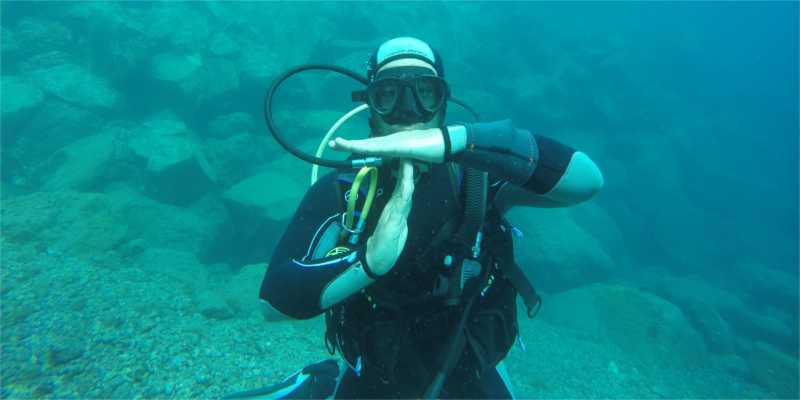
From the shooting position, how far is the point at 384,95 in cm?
204

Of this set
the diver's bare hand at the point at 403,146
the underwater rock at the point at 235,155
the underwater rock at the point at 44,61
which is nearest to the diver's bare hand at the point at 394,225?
the diver's bare hand at the point at 403,146

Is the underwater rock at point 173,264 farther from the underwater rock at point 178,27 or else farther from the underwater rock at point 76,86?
the underwater rock at point 178,27

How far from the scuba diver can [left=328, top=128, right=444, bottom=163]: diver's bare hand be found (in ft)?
0.42

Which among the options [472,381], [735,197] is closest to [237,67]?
[472,381]

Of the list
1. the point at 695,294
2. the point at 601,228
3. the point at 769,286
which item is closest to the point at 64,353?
the point at 601,228

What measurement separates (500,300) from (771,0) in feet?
323

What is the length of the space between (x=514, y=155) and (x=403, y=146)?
56 centimetres

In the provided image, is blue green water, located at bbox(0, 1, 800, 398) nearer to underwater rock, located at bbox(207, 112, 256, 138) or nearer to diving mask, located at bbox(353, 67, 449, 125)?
underwater rock, located at bbox(207, 112, 256, 138)

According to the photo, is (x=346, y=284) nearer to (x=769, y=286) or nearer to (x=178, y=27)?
(x=178, y=27)

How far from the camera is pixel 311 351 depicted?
17.1 feet

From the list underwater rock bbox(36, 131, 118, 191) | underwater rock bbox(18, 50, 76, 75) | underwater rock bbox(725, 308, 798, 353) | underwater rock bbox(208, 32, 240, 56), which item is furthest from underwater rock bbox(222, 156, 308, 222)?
underwater rock bbox(725, 308, 798, 353)

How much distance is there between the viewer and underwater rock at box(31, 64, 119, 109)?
11.3 meters

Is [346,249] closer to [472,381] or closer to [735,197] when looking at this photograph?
[472,381]

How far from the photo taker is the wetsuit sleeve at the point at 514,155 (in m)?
1.56
